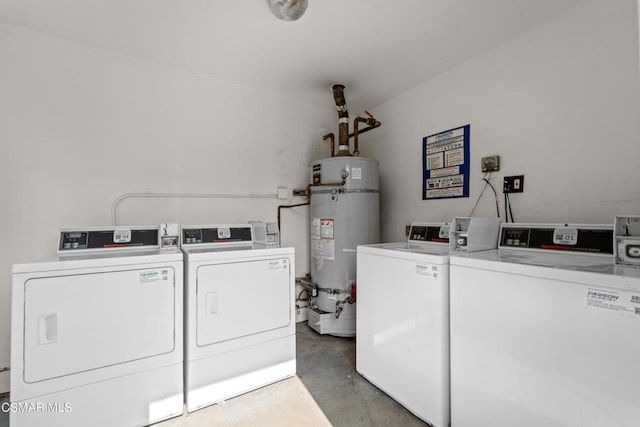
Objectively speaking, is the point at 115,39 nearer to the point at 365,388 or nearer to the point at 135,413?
the point at 135,413

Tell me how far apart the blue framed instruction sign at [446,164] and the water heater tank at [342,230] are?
469 mm

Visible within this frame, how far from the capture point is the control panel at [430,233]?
6.74 feet

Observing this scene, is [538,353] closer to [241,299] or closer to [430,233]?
[430,233]

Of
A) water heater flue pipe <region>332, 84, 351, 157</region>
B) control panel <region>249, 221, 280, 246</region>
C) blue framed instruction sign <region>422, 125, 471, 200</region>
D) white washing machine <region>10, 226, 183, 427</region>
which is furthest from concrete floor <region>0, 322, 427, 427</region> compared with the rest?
water heater flue pipe <region>332, 84, 351, 157</region>

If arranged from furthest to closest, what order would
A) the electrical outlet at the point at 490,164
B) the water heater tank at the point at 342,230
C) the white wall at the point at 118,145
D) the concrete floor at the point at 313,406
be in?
the water heater tank at the point at 342,230 → the electrical outlet at the point at 490,164 → the white wall at the point at 118,145 → the concrete floor at the point at 313,406

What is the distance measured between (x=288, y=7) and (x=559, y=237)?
1.93 m

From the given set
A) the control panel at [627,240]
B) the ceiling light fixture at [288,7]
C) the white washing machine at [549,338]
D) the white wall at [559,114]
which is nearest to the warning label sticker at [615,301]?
the white washing machine at [549,338]

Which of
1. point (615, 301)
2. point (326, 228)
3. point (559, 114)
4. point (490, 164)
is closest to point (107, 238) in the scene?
point (326, 228)

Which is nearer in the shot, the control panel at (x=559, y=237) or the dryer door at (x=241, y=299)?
the control panel at (x=559, y=237)

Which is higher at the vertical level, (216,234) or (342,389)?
(216,234)

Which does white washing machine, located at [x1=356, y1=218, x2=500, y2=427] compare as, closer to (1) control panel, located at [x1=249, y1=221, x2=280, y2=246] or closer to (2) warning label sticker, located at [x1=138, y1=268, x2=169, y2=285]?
(1) control panel, located at [x1=249, y1=221, x2=280, y2=246]

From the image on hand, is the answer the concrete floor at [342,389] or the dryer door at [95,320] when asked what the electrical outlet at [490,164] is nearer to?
the concrete floor at [342,389]

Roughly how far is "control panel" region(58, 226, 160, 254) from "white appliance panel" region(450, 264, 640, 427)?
195cm

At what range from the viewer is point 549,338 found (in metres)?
1.07
